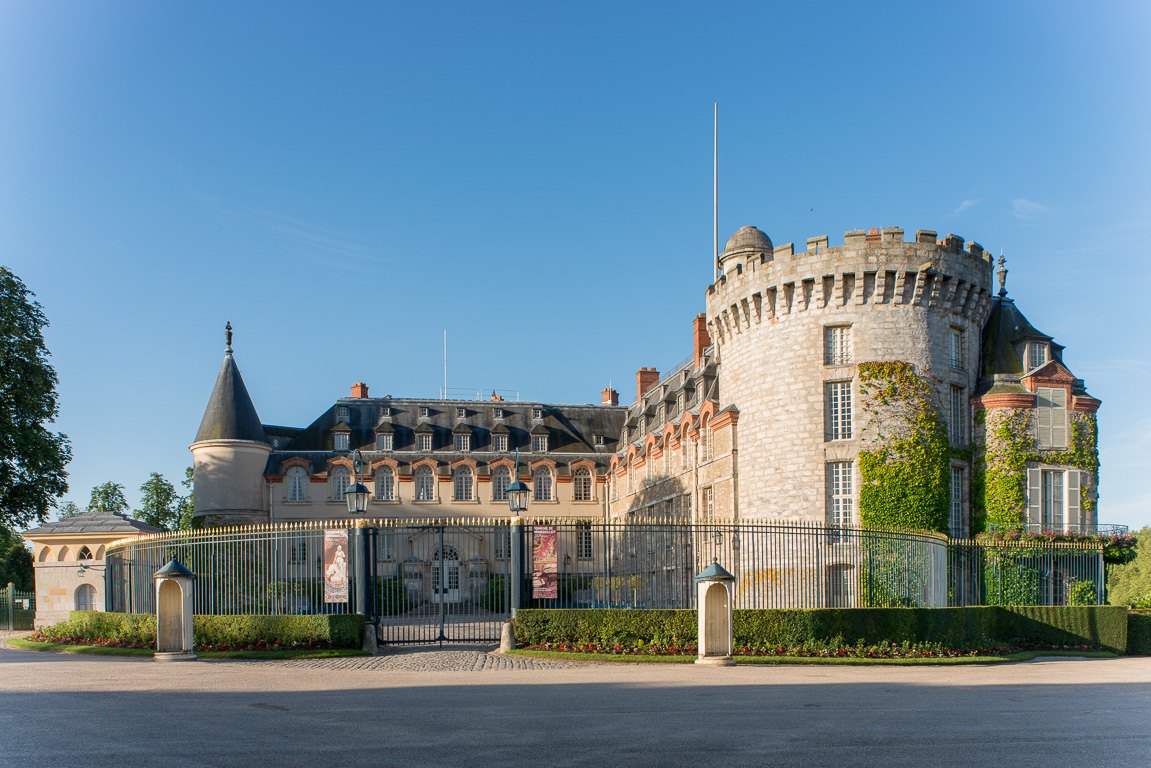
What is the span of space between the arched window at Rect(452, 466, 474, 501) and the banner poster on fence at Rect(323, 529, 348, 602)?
3616cm

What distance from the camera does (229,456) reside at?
50.8m

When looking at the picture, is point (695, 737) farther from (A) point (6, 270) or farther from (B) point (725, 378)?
(A) point (6, 270)

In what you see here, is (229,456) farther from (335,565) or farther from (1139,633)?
(1139,633)

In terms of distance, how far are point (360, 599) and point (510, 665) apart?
472 centimetres

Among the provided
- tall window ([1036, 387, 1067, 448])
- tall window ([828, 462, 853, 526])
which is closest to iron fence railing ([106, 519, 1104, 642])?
tall window ([828, 462, 853, 526])

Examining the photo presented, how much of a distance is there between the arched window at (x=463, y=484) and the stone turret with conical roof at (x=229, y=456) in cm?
1120

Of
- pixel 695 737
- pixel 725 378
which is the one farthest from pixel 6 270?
pixel 695 737

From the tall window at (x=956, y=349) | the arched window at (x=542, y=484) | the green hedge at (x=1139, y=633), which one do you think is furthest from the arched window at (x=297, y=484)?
the green hedge at (x=1139, y=633)

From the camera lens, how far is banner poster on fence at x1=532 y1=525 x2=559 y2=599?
20594mm

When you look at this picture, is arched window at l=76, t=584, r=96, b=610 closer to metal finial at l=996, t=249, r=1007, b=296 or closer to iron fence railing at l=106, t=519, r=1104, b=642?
iron fence railing at l=106, t=519, r=1104, b=642

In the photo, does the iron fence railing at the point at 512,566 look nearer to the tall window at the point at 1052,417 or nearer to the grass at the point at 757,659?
the grass at the point at 757,659

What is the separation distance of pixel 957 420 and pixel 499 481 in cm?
3124

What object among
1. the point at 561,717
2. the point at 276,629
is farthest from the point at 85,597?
the point at 561,717

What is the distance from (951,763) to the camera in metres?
8.42
